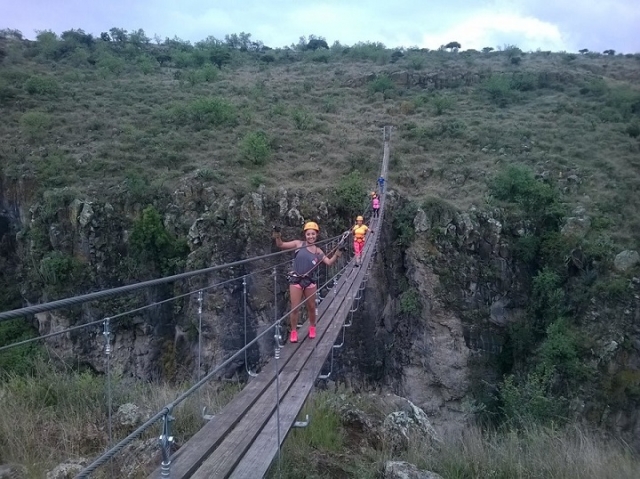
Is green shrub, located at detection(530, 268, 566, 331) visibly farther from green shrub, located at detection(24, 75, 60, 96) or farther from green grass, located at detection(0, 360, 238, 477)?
green shrub, located at detection(24, 75, 60, 96)

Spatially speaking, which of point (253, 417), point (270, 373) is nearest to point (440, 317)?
point (270, 373)

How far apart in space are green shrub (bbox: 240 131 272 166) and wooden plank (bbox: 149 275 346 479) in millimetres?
12694

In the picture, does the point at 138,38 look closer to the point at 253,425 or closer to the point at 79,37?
the point at 79,37

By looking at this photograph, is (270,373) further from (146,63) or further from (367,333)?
(146,63)

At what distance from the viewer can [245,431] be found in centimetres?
285

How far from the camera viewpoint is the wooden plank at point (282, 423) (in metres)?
2.46

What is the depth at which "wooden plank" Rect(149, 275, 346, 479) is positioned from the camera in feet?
7.81

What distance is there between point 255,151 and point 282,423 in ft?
45.9

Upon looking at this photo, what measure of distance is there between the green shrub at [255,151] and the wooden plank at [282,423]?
1174 centimetres

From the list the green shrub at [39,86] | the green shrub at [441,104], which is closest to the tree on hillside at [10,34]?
the green shrub at [39,86]

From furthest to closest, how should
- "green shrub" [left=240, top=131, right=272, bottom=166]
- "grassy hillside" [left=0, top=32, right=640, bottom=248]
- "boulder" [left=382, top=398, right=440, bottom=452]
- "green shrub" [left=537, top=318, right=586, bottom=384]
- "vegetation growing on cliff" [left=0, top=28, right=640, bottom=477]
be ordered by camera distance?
"green shrub" [left=240, top=131, right=272, bottom=166]
"grassy hillside" [left=0, top=32, right=640, bottom=248]
"vegetation growing on cliff" [left=0, top=28, right=640, bottom=477]
"green shrub" [left=537, top=318, right=586, bottom=384]
"boulder" [left=382, top=398, right=440, bottom=452]

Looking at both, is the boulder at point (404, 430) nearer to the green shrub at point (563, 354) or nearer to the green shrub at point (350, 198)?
the green shrub at point (563, 354)

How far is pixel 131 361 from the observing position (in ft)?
41.8

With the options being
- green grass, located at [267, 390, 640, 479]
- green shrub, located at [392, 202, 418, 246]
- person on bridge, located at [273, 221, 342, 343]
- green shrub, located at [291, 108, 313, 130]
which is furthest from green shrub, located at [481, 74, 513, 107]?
green grass, located at [267, 390, 640, 479]
